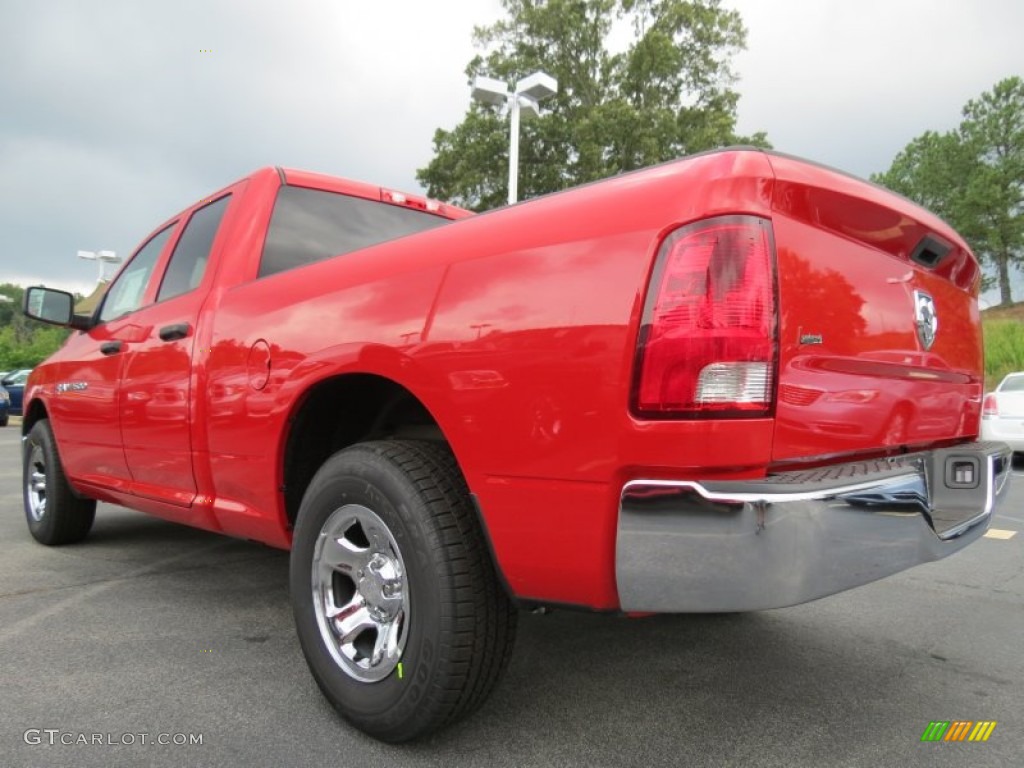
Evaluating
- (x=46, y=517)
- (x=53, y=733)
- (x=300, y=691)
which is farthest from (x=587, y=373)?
(x=46, y=517)

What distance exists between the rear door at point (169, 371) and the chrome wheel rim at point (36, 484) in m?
1.56

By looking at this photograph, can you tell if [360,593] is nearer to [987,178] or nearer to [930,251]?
[930,251]

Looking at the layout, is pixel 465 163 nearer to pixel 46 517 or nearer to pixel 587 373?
pixel 46 517

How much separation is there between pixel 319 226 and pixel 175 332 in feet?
2.44

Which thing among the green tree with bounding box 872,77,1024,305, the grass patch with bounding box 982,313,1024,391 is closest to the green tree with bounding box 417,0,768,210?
the grass patch with bounding box 982,313,1024,391

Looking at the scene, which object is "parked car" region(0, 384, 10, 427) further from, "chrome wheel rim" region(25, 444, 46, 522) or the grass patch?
the grass patch

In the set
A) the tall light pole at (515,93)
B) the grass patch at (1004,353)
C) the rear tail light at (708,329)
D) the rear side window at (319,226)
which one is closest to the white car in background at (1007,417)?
the tall light pole at (515,93)

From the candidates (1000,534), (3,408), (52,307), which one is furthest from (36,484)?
(3,408)

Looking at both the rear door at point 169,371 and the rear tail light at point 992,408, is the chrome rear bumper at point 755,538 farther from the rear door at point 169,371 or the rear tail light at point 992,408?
the rear tail light at point 992,408

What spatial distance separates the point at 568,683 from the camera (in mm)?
2455

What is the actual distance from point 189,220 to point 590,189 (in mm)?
2493

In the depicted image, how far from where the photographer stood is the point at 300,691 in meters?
2.38

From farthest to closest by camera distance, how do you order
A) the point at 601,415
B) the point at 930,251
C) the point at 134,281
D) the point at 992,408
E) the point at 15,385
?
the point at 15,385
the point at 992,408
the point at 134,281
the point at 930,251
the point at 601,415

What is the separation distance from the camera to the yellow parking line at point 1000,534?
495 cm
